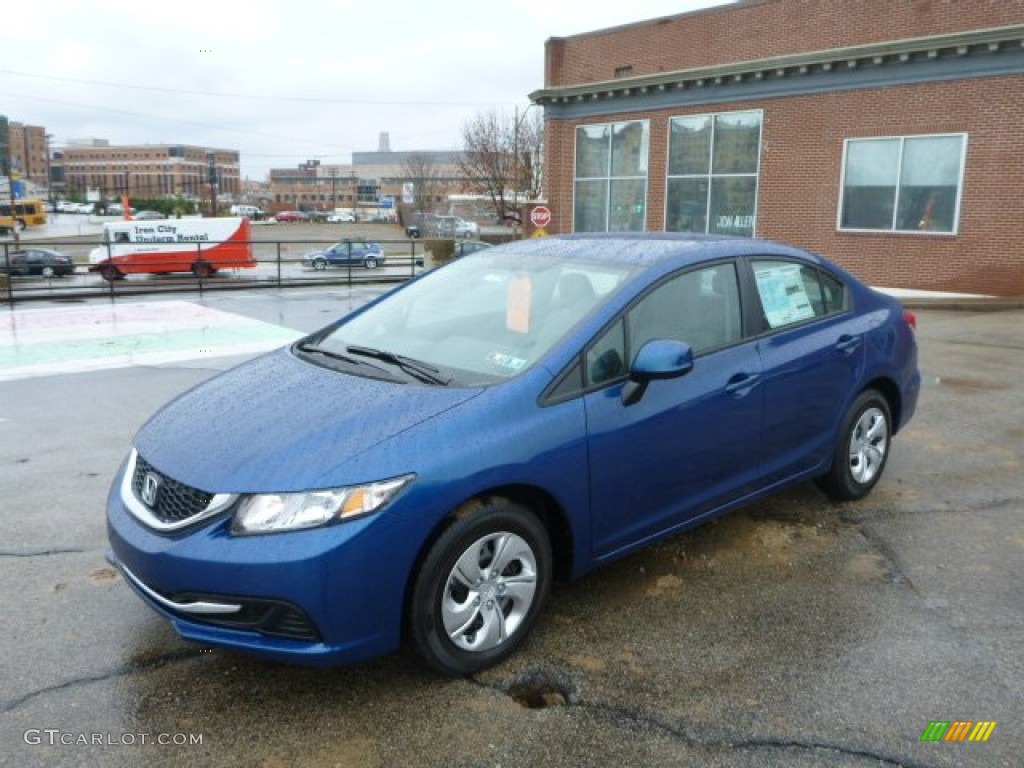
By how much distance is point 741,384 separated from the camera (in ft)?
13.1

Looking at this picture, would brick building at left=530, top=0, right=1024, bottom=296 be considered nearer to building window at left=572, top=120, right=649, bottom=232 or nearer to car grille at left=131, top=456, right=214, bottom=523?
building window at left=572, top=120, right=649, bottom=232

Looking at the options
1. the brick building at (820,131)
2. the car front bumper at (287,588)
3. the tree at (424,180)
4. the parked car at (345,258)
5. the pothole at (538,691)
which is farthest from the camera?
the tree at (424,180)

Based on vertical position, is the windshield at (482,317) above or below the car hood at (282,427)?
above

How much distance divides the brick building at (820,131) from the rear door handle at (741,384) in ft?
51.2

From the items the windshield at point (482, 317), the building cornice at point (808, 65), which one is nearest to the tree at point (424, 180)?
the building cornice at point (808, 65)

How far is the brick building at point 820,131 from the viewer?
55.7 ft

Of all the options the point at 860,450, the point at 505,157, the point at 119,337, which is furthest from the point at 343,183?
the point at 860,450

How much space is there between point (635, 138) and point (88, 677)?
22478mm

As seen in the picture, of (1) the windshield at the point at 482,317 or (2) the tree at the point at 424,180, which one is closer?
(1) the windshield at the point at 482,317

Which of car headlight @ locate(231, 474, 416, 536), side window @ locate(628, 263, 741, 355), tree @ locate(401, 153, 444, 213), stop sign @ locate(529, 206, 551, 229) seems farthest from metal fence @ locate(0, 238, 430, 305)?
tree @ locate(401, 153, 444, 213)

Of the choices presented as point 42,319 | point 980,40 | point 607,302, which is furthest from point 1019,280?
point 42,319

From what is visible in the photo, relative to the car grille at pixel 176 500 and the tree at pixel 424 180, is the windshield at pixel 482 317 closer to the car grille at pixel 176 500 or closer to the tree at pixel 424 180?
the car grille at pixel 176 500

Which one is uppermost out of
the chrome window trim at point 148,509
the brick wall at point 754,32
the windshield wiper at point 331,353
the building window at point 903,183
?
the brick wall at point 754,32

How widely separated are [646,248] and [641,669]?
198cm
